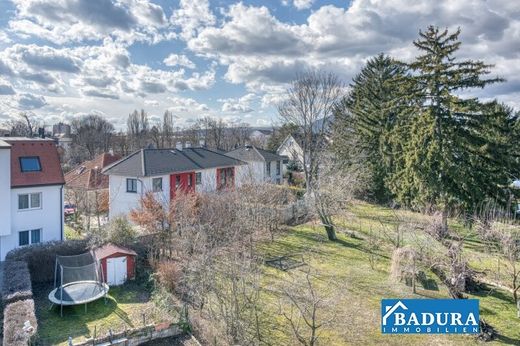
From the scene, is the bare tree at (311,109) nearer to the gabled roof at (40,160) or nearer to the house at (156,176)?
the house at (156,176)

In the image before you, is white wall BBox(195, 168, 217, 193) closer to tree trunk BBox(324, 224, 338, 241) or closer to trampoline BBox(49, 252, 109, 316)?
tree trunk BBox(324, 224, 338, 241)

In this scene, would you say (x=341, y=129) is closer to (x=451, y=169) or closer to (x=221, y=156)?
(x=221, y=156)

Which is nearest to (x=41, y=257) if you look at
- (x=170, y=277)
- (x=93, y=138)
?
(x=170, y=277)

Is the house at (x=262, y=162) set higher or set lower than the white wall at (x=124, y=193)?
higher

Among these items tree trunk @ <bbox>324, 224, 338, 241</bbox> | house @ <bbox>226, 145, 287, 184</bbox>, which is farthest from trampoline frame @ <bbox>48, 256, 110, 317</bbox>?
house @ <bbox>226, 145, 287, 184</bbox>

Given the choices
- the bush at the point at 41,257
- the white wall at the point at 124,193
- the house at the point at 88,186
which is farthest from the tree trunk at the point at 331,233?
the house at the point at 88,186

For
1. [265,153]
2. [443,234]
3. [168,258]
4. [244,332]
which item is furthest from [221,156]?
[244,332]

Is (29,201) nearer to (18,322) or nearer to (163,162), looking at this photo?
(163,162)
